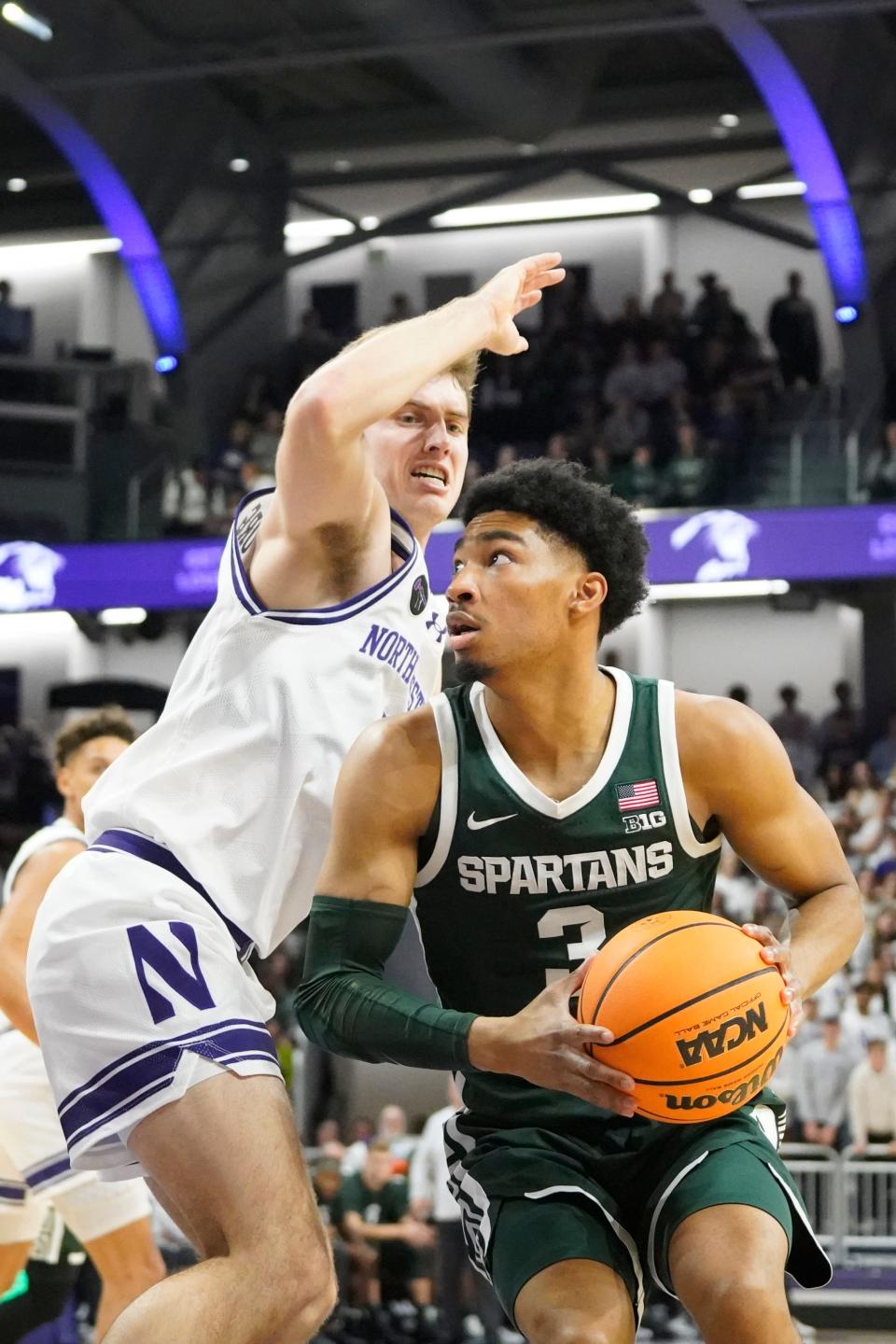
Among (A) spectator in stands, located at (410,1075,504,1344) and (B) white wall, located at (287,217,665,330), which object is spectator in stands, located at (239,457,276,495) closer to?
(B) white wall, located at (287,217,665,330)

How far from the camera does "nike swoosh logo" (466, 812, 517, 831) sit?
3.36 m

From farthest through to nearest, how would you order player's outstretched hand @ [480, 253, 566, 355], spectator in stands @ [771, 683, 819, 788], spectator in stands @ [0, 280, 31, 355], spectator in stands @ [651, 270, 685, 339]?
1. spectator in stands @ [0, 280, 31, 355]
2. spectator in stands @ [651, 270, 685, 339]
3. spectator in stands @ [771, 683, 819, 788]
4. player's outstretched hand @ [480, 253, 566, 355]

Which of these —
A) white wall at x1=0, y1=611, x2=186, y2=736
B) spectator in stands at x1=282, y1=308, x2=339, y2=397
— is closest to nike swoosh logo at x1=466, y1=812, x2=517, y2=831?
white wall at x1=0, y1=611, x2=186, y2=736

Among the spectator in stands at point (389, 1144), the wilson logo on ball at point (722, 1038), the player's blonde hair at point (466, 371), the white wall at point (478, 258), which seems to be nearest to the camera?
the wilson logo on ball at point (722, 1038)

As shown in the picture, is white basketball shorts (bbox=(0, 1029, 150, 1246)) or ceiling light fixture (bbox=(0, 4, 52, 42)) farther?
ceiling light fixture (bbox=(0, 4, 52, 42))

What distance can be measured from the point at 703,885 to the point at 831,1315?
4088 millimetres

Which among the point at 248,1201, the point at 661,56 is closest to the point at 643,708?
the point at 248,1201

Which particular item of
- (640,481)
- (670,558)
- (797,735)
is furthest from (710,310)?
(797,735)

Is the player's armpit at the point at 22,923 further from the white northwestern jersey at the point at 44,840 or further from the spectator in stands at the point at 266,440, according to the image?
the spectator in stands at the point at 266,440

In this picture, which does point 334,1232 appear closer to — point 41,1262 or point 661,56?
point 41,1262

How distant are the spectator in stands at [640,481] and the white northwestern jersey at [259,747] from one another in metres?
14.0

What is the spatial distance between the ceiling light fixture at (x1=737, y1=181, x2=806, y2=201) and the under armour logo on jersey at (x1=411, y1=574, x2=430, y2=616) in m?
21.3

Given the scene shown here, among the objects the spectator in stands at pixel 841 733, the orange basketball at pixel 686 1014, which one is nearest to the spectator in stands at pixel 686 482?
the spectator in stands at pixel 841 733

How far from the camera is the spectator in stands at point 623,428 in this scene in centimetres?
1956
